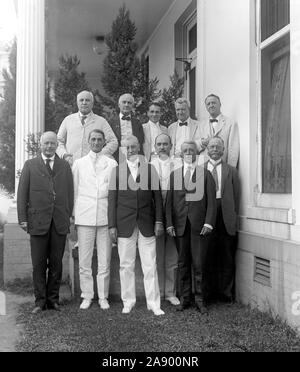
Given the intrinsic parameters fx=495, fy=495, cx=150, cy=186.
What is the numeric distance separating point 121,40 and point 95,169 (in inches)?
121

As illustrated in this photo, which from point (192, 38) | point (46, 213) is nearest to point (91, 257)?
point (46, 213)

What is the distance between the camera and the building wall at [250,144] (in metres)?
4.85

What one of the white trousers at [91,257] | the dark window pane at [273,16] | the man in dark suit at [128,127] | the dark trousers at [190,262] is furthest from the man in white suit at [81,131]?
the dark window pane at [273,16]

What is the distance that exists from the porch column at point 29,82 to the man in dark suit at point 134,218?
2.59m

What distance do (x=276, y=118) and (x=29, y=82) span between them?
152 inches

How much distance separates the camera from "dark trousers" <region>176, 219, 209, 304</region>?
211 inches

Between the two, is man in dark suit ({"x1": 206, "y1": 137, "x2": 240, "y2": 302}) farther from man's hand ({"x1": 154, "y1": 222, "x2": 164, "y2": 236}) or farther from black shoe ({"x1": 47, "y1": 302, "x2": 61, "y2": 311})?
black shoe ({"x1": 47, "y1": 302, "x2": 61, "y2": 311})

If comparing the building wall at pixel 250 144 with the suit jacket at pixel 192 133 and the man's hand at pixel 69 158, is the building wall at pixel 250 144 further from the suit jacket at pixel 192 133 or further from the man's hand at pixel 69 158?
the man's hand at pixel 69 158

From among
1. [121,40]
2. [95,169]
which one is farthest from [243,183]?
[121,40]

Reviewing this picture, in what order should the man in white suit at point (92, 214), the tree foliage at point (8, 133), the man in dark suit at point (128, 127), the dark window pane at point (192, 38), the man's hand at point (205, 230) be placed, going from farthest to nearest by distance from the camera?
the tree foliage at point (8, 133) → the dark window pane at point (192, 38) → the man in dark suit at point (128, 127) → the man in white suit at point (92, 214) → the man's hand at point (205, 230)

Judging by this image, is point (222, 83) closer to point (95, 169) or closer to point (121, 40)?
point (121, 40)

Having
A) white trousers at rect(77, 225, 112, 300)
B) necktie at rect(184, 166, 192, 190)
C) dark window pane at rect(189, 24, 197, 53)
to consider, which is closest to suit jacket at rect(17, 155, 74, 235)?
white trousers at rect(77, 225, 112, 300)

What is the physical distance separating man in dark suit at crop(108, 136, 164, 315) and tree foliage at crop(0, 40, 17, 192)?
638 cm
